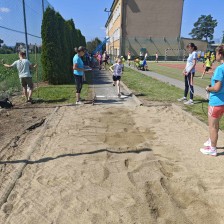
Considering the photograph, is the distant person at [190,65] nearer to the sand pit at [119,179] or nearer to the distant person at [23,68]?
the sand pit at [119,179]

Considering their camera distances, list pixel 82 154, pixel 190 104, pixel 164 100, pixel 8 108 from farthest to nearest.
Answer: pixel 164 100
pixel 190 104
pixel 8 108
pixel 82 154

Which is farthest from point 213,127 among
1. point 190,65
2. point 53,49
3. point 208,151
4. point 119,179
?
point 53,49

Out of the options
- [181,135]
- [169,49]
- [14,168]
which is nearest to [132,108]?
[181,135]

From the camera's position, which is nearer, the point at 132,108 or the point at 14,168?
the point at 14,168

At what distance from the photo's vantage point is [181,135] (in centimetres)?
560

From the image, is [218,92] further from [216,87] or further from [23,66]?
[23,66]

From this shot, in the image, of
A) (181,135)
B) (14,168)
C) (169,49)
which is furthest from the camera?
(169,49)

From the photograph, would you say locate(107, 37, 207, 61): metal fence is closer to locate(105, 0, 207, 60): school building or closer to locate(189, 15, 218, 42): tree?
locate(105, 0, 207, 60): school building

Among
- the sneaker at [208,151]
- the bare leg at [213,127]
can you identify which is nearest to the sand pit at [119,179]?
the sneaker at [208,151]

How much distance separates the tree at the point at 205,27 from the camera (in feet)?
381

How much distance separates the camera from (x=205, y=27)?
389 feet

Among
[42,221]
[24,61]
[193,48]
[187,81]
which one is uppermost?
[193,48]

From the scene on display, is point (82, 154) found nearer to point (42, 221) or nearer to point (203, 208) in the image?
point (42, 221)

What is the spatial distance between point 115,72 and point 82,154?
579cm
